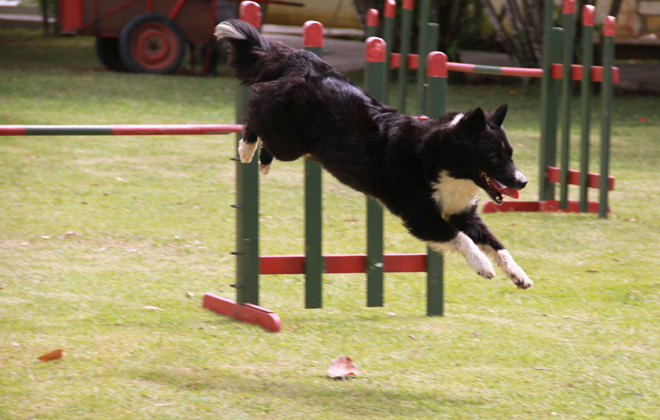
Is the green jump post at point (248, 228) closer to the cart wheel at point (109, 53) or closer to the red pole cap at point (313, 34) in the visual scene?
the red pole cap at point (313, 34)

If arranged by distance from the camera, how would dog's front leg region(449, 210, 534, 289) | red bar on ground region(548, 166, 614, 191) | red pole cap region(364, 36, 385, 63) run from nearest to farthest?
dog's front leg region(449, 210, 534, 289) < red pole cap region(364, 36, 385, 63) < red bar on ground region(548, 166, 614, 191)

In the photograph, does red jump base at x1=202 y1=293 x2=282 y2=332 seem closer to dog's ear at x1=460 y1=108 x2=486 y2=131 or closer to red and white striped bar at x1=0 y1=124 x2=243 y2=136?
red and white striped bar at x1=0 y1=124 x2=243 y2=136

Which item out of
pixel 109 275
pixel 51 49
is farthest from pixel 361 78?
pixel 109 275

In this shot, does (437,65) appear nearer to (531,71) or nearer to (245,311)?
(245,311)

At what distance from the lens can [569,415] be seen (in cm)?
329

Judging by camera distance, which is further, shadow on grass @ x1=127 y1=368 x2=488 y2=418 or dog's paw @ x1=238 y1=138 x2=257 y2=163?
dog's paw @ x1=238 y1=138 x2=257 y2=163

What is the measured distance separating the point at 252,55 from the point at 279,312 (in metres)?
1.52

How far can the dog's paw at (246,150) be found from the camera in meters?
4.22

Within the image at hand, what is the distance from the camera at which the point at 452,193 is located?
3.77 metres

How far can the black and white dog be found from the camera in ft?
A: 11.8

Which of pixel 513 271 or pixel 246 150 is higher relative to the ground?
pixel 246 150

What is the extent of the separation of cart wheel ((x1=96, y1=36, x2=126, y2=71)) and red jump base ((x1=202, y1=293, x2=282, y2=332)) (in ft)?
36.5

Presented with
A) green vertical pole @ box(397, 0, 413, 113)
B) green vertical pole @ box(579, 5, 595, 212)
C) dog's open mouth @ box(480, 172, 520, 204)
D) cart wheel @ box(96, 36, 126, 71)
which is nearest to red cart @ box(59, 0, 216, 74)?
cart wheel @ box(96, 36, 126, 71)

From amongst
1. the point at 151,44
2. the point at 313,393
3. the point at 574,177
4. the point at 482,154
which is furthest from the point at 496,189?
the point at 151,44
